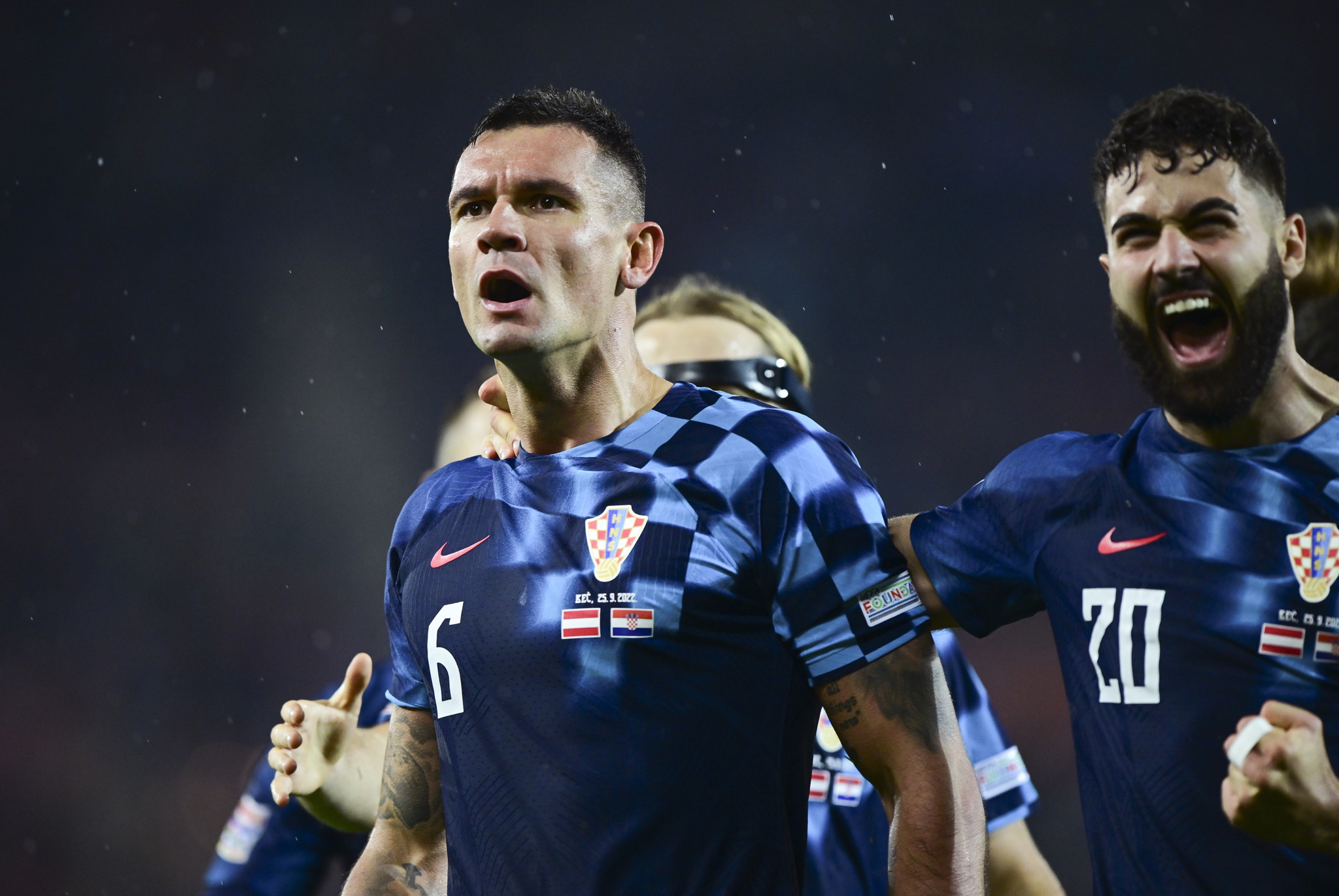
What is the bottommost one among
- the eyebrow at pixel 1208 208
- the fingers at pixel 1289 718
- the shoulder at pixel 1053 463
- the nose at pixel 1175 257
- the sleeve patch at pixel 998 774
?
the sleeve patch at pixel 998 774

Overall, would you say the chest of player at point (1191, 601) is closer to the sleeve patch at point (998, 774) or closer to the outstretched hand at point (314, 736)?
the sleeve patch at point (998, 774)

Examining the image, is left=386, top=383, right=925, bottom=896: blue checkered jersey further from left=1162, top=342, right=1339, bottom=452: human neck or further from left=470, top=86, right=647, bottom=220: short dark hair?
left=1162, top=342, right=1339, bottom=452: human neck

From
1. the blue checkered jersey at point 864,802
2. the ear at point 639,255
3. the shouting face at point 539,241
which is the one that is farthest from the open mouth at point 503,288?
the blue checkered jersey at point 864,802

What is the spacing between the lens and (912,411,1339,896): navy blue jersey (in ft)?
7.46

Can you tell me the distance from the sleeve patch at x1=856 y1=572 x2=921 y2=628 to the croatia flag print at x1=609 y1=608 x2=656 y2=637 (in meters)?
0.34

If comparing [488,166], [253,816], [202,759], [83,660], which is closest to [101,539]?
[83,660]

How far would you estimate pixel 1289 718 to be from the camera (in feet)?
6.51

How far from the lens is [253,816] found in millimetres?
4121

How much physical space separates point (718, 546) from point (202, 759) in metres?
6.52

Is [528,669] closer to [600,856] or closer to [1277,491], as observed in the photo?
[600,856]

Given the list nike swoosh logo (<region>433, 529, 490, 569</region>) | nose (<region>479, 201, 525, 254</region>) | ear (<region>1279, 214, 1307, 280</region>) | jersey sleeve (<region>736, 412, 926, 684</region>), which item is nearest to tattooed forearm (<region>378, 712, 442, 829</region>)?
nike swoosh logo (<region>433, 529, 490, 569</region>)

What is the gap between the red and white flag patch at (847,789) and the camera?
3.46m

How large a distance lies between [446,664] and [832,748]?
1487mm

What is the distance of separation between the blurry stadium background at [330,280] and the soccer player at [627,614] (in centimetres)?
505
